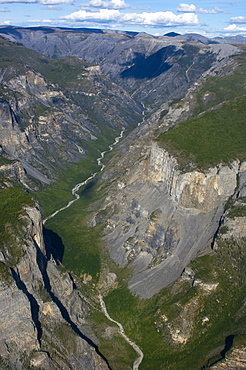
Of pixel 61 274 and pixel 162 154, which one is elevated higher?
pixel 162 154

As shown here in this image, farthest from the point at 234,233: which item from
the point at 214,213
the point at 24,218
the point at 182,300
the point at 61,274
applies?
the point at 24,218

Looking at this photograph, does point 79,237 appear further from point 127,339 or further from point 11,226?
point 11,226

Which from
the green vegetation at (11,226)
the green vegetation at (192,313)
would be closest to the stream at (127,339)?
the green vegetation at (192,313)

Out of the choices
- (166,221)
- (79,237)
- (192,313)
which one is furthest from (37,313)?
(79,237)

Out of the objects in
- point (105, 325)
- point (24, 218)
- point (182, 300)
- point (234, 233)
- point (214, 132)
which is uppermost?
point (214, 132)

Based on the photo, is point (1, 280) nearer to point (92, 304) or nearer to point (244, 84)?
point (92, 304)

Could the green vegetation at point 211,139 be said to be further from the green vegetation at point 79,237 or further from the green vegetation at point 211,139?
the green vegetation at point 79,237
